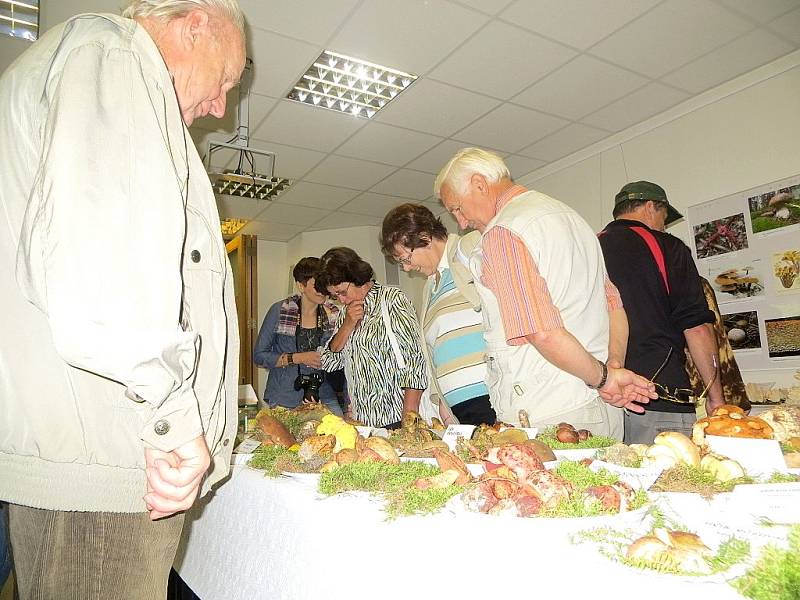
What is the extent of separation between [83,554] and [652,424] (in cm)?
173

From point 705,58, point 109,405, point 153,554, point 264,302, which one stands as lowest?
point 153,554

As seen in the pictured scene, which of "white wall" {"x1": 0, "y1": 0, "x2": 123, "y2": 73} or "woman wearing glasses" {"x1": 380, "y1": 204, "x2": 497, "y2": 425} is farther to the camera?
"white wall" {"x1": 0, "y1": 0, "x2": 123, "y2": 73}

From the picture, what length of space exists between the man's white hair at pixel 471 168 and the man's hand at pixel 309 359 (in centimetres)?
189

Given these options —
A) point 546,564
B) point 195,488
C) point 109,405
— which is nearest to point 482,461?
point 546,564

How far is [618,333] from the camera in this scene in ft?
5.73

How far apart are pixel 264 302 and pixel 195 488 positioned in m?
6.83

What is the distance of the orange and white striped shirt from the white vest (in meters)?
0.04

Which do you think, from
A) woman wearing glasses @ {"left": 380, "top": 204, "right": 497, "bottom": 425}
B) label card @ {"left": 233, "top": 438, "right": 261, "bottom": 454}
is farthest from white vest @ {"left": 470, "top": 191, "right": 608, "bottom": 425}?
label card @ {"left": 233, "top": 438, "right": 261, "bottom": 454}

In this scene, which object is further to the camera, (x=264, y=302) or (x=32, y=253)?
(x=264, y=302)

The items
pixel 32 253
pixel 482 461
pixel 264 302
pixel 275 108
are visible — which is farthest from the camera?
pixel 264 302

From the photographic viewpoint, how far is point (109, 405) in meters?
0.78

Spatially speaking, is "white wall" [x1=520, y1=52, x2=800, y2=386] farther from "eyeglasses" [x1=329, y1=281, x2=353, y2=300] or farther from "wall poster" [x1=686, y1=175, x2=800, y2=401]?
"eyeglasses" [x1=329, y1=281, x2=353, y2=300]

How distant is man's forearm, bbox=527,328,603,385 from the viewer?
4.50 feet

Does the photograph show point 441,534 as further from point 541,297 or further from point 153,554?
point 541,297
